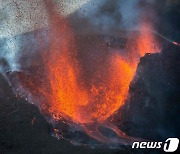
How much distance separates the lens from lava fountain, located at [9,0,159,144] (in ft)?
20.1

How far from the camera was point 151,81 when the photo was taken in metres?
6.19

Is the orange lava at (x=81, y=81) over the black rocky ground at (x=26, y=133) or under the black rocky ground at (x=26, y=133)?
over

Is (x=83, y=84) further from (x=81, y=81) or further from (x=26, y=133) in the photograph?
(x=26, y=133)

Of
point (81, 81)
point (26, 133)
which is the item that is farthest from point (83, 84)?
point (26, 133)

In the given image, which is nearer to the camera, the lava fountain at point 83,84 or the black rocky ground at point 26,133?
the black rocky ground at point 26,133

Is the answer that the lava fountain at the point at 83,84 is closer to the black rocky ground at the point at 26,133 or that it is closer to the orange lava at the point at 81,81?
the orange lava at the point at 81,81

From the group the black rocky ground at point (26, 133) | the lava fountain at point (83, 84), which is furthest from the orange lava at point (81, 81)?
the black rocky ground at point (26, 133)

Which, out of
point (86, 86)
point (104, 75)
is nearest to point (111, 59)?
point (104, 75)

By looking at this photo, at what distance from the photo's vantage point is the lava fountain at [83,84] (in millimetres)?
6123

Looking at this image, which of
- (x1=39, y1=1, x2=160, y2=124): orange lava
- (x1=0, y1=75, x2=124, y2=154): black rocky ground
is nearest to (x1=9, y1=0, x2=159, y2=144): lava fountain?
(x1=39, y1=1, x2=160, y2=124): orange lava

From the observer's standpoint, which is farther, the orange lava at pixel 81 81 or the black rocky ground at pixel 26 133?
the orange lava at pixel 81 81

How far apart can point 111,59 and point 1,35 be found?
8.83 feet

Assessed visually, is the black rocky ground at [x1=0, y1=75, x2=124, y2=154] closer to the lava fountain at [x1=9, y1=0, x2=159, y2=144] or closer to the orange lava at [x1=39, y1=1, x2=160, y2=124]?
the lava fountain at [x1=9, y1=0, x2=159, y2=144]

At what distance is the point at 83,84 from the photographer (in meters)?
6.44
